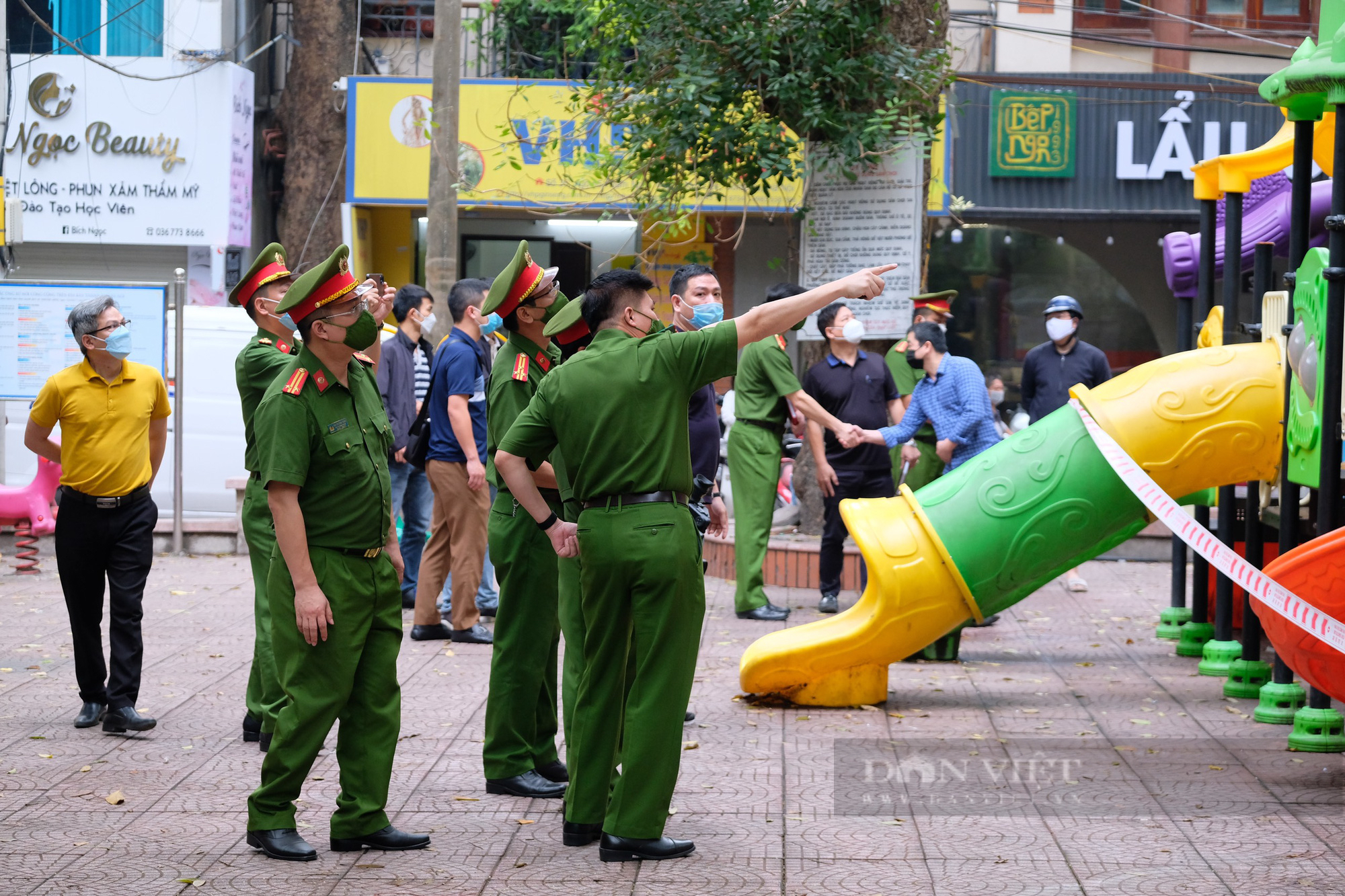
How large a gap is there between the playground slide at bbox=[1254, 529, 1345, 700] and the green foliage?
6306mm

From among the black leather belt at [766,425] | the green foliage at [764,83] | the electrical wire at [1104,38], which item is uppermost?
the electrical wire at [1104,38]

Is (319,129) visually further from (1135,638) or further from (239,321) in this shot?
(1135,638)

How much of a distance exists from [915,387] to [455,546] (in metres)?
3.38

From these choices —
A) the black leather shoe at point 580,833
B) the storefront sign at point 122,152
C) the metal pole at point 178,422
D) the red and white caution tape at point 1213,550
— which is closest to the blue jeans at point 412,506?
the metal pole at point 178,422

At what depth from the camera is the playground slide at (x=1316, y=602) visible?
534 centimetres

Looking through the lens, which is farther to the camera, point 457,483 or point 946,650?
point 457,483

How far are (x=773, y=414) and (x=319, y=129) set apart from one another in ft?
36.1

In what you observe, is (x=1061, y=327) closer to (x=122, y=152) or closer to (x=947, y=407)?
(x=947, y=407)

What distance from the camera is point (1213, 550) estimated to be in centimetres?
587

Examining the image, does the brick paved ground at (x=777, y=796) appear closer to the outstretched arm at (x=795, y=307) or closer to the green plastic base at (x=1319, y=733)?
the green plastic base at (x=1319, y=733)

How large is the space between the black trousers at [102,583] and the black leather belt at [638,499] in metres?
2.75

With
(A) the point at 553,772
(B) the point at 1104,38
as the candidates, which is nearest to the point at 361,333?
(A) the point at 553,772

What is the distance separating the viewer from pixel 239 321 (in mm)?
13070

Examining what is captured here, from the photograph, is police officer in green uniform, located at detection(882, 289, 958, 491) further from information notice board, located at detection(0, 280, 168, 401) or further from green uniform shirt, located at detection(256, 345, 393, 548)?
information notice board, located at detection(0, 280, 168, 401)
